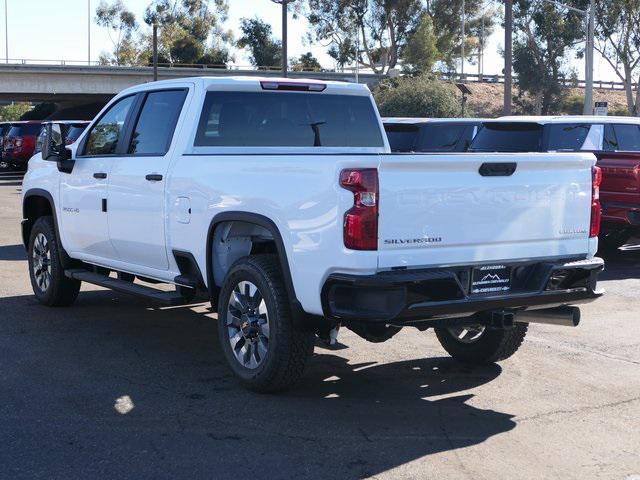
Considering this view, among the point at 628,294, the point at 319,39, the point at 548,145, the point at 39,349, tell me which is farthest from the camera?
the point at 319,39

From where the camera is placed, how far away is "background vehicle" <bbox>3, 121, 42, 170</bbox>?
3541 cm

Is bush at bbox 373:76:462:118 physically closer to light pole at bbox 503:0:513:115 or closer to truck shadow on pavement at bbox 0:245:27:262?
light pole at bbox 503:0:513:115

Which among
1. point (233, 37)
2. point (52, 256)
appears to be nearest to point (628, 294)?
point (52, 256)

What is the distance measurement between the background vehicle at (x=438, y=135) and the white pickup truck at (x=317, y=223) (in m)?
8.32


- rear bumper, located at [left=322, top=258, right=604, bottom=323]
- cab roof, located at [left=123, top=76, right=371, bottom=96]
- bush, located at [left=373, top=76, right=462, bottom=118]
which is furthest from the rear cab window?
bush, located at [left=373, top=76, right=462, bottom=118]

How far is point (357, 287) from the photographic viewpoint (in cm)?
544

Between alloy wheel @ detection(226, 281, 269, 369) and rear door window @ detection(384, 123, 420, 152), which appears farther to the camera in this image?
rear door window @ detection(384, 123, 420, 152)

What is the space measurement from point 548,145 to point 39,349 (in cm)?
→ 836

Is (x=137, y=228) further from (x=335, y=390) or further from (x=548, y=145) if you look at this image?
(x=548, y=145)

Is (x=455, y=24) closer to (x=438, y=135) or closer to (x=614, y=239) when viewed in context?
(x=438, y=135)

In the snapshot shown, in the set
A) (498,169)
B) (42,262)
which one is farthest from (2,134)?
(498,169)

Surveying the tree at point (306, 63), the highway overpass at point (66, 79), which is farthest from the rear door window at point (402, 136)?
the tree at point (306, 63)

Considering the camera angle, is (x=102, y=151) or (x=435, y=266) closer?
(x=435, y=266)

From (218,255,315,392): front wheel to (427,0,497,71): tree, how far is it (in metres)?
87.6
